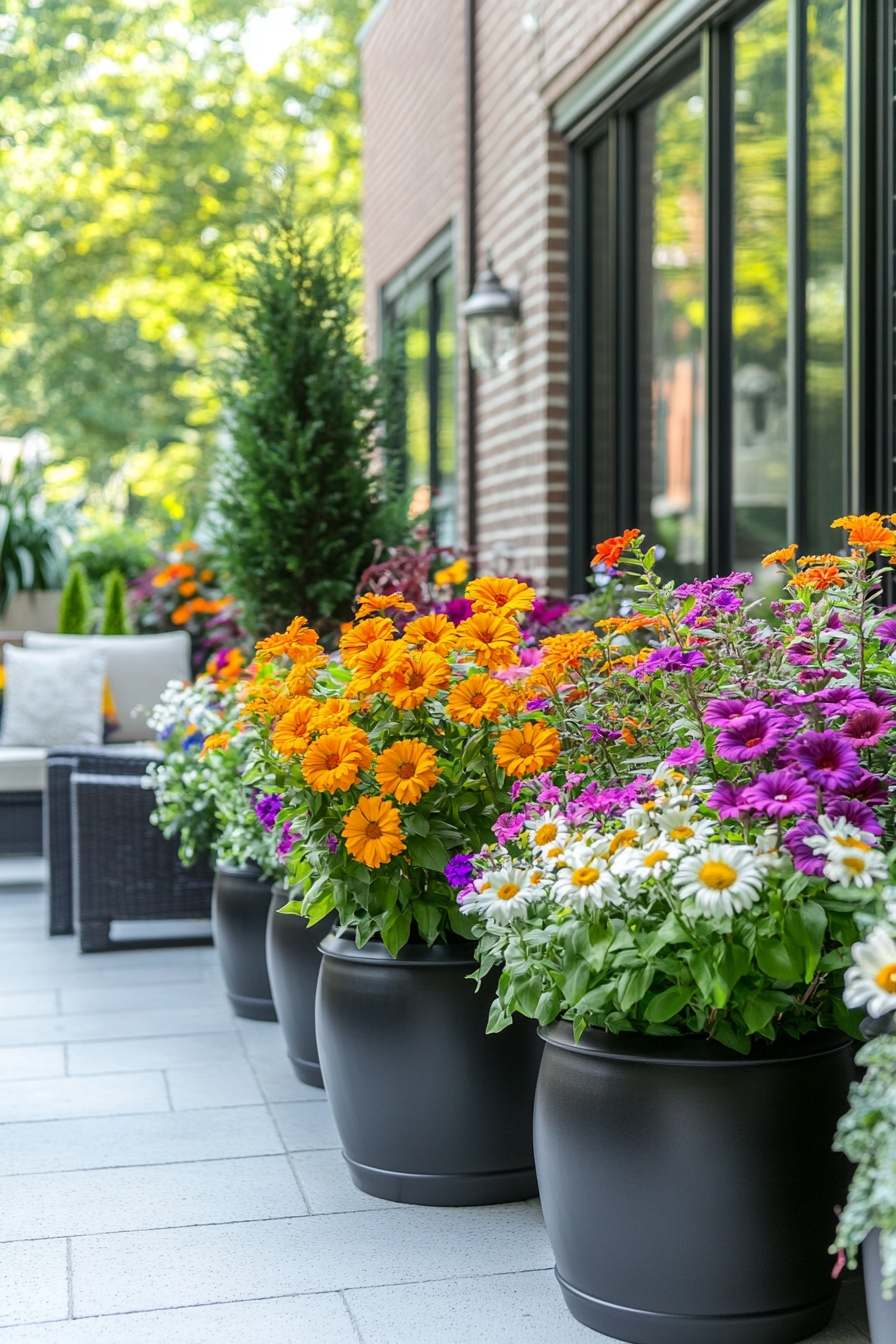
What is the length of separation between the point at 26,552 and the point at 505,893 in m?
6.63

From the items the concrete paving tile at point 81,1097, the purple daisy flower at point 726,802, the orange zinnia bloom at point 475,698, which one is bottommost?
the concrete paving tile at point 81,1097

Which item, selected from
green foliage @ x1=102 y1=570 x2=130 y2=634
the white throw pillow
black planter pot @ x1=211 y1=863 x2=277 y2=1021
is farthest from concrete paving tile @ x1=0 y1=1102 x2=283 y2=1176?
green foliage @ x1=102 y1=570 x2=130 y2=634

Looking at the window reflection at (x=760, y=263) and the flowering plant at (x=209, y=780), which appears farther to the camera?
the window reflection at (x=760, y=263)

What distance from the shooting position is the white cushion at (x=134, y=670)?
6.48 metres

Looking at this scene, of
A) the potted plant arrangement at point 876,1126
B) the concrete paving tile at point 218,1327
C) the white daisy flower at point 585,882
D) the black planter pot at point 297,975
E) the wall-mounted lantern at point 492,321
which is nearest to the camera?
the potted plant arrangement at point 876,1126

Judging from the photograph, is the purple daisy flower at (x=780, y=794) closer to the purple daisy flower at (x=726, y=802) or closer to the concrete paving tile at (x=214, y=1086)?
the purple daisy flower at (x=726, y=802)

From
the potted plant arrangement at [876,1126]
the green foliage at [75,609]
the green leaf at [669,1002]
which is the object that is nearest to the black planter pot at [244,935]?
the green leaf at [669,1002]

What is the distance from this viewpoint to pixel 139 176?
60.1 feet

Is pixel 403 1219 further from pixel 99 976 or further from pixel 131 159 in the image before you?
pixel 131 159

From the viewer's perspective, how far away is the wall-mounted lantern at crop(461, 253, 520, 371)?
5.47 metres

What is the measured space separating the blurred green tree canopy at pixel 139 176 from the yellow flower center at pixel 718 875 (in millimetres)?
15837

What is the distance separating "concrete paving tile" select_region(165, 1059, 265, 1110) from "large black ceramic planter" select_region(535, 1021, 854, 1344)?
1.35 m

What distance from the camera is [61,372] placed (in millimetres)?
19109

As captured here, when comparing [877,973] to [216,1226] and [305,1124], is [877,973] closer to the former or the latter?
[216,1226]
